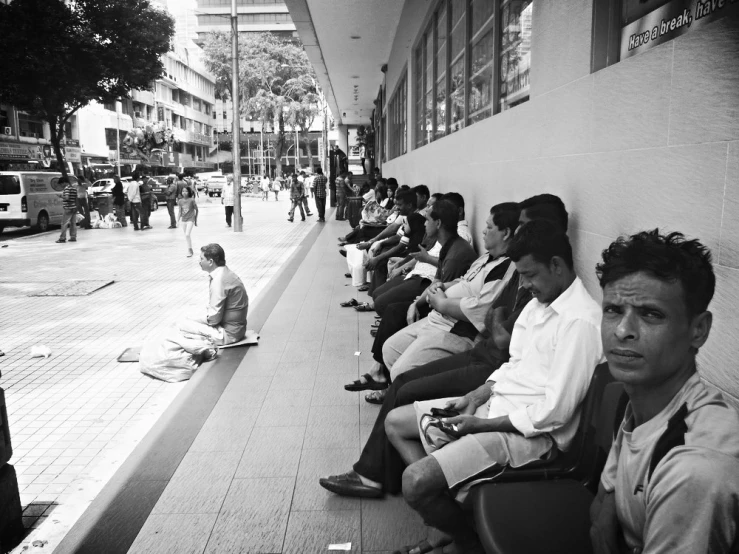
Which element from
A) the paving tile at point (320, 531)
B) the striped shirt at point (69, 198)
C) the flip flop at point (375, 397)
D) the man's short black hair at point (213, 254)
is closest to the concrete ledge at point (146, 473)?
the paving tile at point (320, 531)

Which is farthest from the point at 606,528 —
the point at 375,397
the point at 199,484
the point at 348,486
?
the point at 375,397

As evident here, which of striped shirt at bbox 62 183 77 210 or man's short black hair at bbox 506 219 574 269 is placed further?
striped shirt at bbox 62 183 77 210

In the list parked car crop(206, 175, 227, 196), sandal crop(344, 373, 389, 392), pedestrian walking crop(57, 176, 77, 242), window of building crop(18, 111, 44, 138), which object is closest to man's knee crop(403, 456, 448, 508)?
sandal crop(344, 373, 389, 392)

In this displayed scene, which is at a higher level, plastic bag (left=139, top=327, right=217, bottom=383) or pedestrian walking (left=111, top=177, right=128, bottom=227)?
pedestrian walking (left=111, top=177, right=128, bottom=227)

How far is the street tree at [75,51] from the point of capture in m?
20.9

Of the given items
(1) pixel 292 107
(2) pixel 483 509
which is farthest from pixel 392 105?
(1) pixel 292 107

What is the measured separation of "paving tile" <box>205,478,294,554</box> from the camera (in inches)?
115

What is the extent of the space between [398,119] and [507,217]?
12.9m

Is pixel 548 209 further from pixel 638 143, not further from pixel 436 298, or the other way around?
pixel 436 298

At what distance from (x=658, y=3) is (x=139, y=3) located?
25164 millimetres

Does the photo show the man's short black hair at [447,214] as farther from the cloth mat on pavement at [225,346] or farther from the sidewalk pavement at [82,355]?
the sidewalk pavement at [82,355]

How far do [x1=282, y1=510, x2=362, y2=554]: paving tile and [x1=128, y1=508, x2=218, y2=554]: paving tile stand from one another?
0.39 metres

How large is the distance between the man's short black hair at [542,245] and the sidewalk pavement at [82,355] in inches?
103

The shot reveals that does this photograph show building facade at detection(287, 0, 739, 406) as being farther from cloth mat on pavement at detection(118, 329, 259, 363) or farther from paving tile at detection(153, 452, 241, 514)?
cloth mat on pavement at detection(118, 329, 259, 363)
